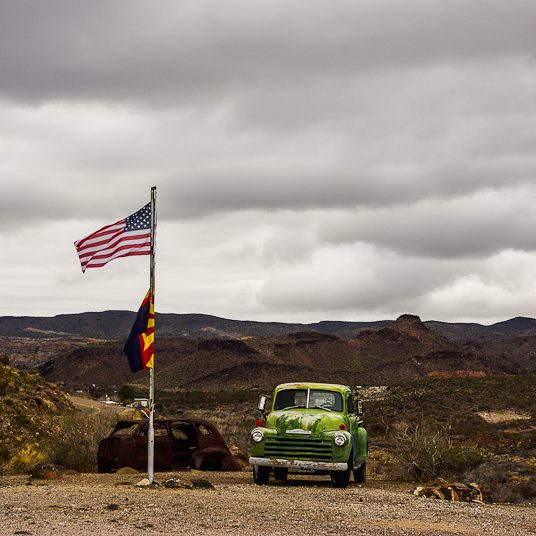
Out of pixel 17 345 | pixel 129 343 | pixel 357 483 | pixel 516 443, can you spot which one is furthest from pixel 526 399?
pixel 17 345

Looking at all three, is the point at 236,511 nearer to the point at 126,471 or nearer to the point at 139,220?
the point at 139,220

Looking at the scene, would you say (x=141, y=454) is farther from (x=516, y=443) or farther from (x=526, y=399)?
(x=526, y=399)

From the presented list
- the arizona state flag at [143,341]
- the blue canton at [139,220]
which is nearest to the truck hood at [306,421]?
the arizona state flag at [143,341]

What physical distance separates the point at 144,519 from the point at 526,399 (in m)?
56.4

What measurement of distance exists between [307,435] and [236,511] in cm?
439

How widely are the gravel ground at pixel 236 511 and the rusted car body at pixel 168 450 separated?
207cm

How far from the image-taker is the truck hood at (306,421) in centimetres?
1797

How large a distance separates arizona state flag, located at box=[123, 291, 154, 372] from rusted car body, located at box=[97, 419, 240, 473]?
3842 millimetres

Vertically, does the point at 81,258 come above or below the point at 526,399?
above

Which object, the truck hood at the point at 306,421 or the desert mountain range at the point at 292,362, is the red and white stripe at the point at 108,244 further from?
the desert mountain range at the point at 292,362

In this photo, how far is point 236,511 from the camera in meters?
13.6

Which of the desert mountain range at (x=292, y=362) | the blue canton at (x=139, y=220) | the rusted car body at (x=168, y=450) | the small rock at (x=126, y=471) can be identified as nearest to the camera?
the blue canton at (x=139, y=220)

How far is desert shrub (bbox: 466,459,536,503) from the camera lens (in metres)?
18.8

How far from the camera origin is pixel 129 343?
1692 centimetres
